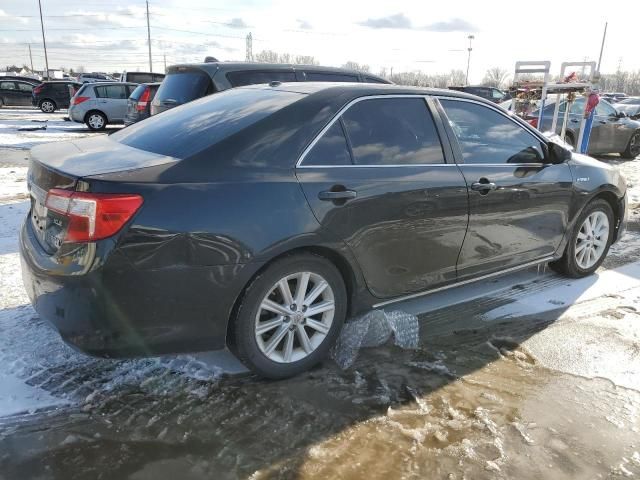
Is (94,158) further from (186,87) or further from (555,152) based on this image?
(186,87)

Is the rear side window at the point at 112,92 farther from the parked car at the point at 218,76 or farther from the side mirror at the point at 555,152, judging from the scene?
the side mirror at the point at 555,152

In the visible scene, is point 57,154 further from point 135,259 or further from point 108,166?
point 135,259

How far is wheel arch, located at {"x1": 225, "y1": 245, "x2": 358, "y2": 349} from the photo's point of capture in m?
2.85

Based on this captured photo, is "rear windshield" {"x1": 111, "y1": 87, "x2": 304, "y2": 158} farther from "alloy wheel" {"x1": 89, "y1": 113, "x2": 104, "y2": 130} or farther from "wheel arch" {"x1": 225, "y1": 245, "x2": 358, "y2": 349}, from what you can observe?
"alloy wheel" {"x1": 89, "y1": 113, "x2": 104, "y2": 130}

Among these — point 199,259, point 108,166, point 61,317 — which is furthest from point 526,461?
point 108,166

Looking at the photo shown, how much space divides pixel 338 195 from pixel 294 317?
73 centimetres

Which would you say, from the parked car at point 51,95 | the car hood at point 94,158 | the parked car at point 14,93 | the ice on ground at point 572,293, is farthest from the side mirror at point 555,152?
the parked car at point 14,93

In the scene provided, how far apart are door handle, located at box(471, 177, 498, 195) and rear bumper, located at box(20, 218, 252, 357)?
70.0 inches

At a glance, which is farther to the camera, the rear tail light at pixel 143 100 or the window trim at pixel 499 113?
the rear tail light at pixel 143 100

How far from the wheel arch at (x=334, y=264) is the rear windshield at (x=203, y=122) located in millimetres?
705

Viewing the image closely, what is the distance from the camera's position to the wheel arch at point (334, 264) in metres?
2.85

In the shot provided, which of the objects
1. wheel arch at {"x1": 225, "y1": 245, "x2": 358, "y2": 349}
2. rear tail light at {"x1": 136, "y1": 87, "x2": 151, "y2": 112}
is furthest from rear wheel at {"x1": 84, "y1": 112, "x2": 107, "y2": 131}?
wheel arch at {"x1": 225, "y1": 245, "x2": 358, "y2": 349}

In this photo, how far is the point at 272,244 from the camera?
279 centimetres

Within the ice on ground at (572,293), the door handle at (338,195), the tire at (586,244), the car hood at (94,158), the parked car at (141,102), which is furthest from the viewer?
the parked car at (141,102)
